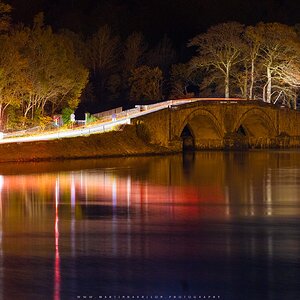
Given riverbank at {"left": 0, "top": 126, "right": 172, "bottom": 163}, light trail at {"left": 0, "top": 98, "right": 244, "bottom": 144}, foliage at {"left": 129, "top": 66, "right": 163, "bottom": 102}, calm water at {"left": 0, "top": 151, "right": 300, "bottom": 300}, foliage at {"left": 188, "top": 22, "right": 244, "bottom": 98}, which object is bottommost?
calm water at {"left": 0, "top": 151, "right": 300, "bottom": 300}

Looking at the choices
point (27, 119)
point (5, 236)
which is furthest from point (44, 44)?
point (5, 236)

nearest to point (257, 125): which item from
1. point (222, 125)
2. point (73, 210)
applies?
point (222, 125)

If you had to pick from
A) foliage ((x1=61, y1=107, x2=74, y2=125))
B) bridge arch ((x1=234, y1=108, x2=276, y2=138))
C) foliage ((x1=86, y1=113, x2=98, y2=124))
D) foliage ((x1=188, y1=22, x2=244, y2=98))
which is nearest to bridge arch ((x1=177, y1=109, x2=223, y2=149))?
bridge arch ((x1=234, y1=108, x2=276, y2=138))

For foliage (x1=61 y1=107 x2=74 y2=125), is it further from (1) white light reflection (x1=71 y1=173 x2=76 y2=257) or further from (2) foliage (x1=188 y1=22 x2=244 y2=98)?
(1) white light reflection (x1=71 y1=173 x2=76 y2=257)

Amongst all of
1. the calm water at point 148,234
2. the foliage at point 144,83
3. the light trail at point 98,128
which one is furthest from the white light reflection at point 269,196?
the foliage at point 144,83

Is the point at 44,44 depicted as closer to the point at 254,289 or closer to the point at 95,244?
the point at 95,244

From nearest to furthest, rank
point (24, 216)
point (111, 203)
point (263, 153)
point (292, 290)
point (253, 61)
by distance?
point (292, 290)
point (24, 216)
point (111, 203)
point (263, 153)
point (253, 61)

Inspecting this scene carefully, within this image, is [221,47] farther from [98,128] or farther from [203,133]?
[98,128]

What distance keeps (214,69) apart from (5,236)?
6528 cm

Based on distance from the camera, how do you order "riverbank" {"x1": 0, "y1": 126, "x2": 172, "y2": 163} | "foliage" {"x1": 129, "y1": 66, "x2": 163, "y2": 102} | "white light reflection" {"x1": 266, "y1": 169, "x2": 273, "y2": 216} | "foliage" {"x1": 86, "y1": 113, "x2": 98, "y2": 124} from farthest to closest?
"foliage" {"x1": 129, "y1": 66, "x2": 163, "y2": 102} → "foliage" {"x1": 86, "y1": 113, "x2": 98, "y2": 124} → "riverbank" {"x1": 0, "y1": 126, "x2": 172, "y2": 163} → "white light reflection" {"x1": 266, "y1": 169, "x2": 273, "y2": 216}

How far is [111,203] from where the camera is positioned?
136 ft

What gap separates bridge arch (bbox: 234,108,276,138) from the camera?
89812 mm

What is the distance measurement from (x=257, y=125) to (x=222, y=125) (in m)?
6.63

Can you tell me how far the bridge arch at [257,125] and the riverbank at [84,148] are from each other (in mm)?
14940
